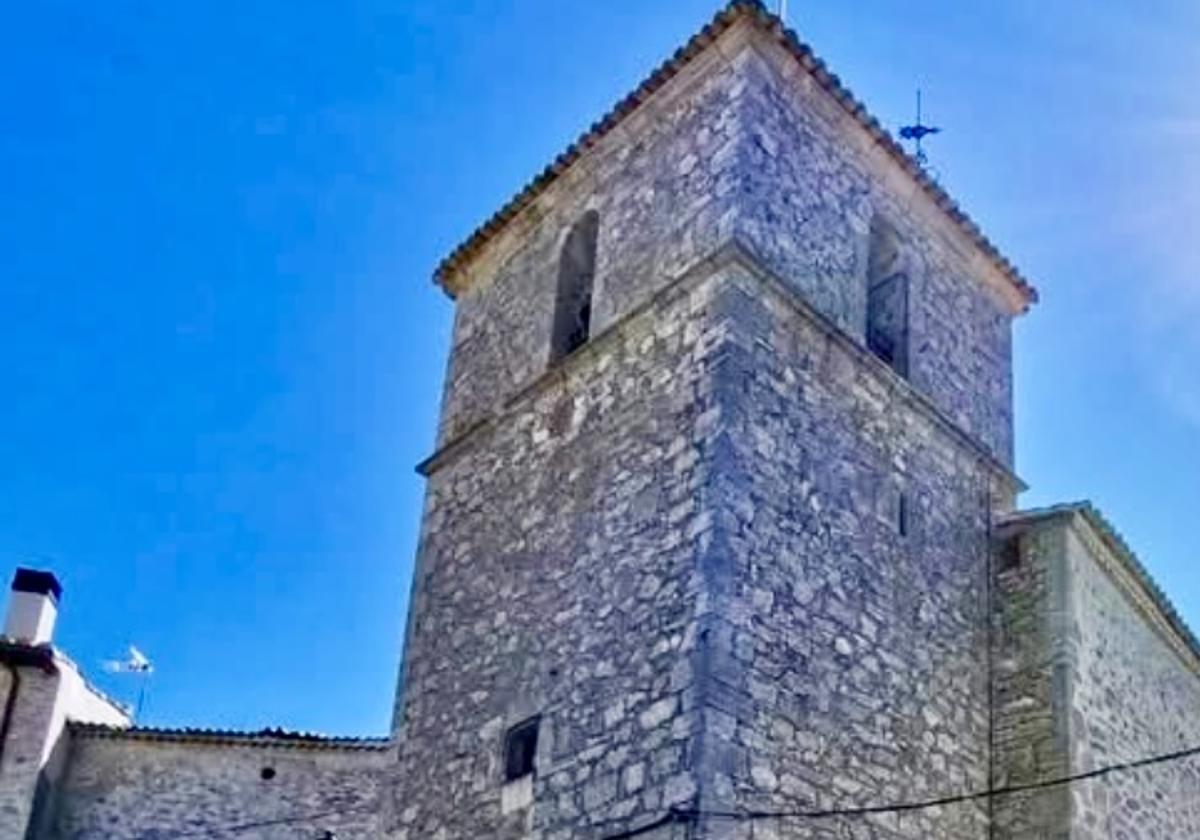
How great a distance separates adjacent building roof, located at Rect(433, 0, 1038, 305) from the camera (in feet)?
36.1

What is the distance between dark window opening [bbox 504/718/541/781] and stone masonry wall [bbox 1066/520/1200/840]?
143 inches

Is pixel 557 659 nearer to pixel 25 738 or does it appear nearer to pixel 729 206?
pixel 729 206

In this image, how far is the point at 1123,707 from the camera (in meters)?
11.4

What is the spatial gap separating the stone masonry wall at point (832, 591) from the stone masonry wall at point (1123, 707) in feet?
2.20

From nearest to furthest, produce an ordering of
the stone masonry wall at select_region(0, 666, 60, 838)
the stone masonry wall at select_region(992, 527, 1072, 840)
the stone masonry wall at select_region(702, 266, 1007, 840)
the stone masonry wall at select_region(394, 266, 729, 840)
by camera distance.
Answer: the stone masonry wall at select_region(702, 266, 1007, 840)
the stone masonry wall at select_region(394, 266, 729, 840)
the stone masonry wall at select_region(992, 527, 1072, 840)
the stone masonry wall at select_region(0, 666, 60, 838)

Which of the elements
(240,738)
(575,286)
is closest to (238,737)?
(240,738)

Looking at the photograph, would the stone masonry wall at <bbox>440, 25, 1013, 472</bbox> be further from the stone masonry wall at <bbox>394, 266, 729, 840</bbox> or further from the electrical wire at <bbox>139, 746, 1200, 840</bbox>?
the electrical wire at <bbox>139, 746, 1200, 840</bbox>

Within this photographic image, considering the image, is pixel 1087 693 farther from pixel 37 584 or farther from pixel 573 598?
pixel 37 584

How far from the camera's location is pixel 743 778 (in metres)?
8.51

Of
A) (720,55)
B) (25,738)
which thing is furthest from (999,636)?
(25,738)

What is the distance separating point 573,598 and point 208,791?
29.3ft

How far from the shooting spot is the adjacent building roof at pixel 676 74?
11008 mm

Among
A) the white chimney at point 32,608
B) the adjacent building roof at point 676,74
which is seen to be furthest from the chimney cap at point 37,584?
the adjacent building roof at point 676,74

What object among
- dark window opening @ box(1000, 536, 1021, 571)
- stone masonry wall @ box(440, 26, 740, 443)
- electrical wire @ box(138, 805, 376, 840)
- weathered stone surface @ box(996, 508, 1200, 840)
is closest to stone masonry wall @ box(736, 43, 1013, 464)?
stone masonry wall @ box(440, 26, 740, 443)
